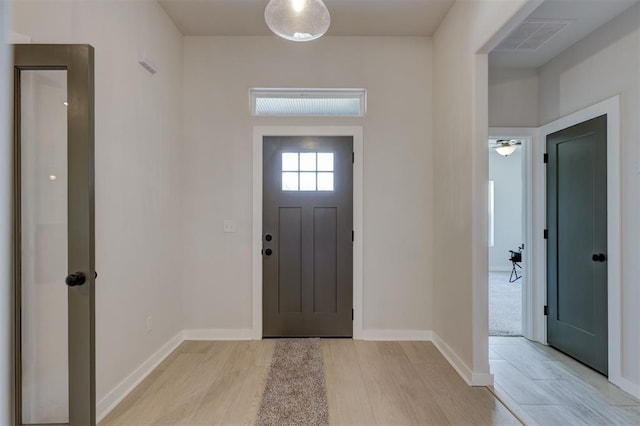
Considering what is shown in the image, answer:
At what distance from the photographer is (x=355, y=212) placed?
11.1 ft

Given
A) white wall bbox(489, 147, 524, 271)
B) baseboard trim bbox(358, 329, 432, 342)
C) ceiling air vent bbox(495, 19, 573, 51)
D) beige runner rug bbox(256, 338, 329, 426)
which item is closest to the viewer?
beige runner rug bbox(256, 338, 329, 426)

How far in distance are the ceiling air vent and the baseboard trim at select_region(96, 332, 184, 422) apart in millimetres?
4094

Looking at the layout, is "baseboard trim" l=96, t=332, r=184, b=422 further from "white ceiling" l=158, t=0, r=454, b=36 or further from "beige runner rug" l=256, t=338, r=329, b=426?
"white ceiling" l=158, t=0, r=454, b=36

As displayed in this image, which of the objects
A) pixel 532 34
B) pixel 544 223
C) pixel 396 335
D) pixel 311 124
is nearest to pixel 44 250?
pixel 311 124

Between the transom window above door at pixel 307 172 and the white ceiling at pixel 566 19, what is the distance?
6.44 feet

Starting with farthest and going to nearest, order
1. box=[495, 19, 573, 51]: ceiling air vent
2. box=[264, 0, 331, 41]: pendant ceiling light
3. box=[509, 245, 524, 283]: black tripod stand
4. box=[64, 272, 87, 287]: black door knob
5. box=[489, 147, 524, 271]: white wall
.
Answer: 1. box=[489, 147, 524, 271]: white wall
2. box=[509, 245, 524, 283]: black tripod stand
3. box=[495, 19, 573, 51]: ceiling air vent
4. box=[264, 0, 331, 41]: pendant ceiling light
5. box=[64, 272, 87, 287]: black door knob

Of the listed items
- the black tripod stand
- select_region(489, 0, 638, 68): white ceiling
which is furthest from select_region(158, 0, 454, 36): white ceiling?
the black tripod stand

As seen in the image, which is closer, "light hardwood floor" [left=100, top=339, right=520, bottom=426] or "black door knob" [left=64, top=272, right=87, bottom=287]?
"black door knob" [left=64, top=272, right=87, bottom=287]

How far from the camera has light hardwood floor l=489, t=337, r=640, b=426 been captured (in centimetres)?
208

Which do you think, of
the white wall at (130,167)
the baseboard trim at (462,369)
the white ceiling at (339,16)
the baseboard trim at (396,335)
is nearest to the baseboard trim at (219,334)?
the white wall at (130,167)

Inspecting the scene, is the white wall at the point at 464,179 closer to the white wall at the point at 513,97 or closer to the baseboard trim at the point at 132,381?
the white wall at the point at 513,97

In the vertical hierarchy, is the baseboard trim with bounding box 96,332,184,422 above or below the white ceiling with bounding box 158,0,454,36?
below

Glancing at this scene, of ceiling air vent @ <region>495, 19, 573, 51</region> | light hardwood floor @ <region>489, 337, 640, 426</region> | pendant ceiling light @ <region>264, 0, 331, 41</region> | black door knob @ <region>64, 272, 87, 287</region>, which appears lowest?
light hardwood floor @ <region>489, 337, 640, 426</region>

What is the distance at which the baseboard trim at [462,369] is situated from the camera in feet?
7.95
